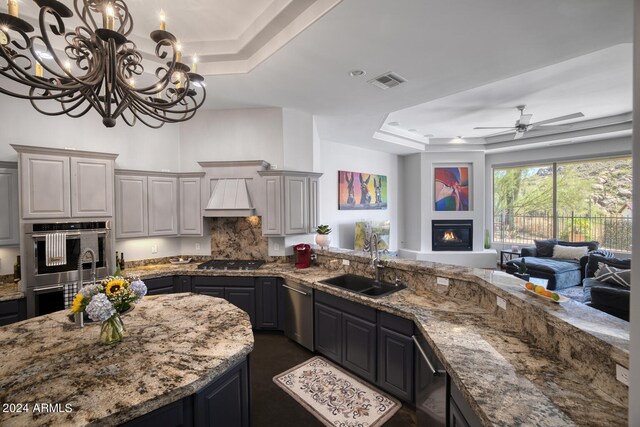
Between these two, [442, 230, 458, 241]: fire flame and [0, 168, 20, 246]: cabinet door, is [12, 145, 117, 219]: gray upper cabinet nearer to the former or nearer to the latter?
[0, 168, 20, 246]: cabinet door

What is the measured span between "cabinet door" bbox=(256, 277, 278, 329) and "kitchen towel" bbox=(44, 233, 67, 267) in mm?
2067

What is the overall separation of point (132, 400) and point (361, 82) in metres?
3.23

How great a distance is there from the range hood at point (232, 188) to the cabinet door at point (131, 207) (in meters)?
0.75

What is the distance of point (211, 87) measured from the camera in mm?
3305

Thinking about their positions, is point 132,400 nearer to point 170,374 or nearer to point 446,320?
point 170,374

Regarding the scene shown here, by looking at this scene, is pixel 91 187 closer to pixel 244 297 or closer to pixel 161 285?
pixel 161 285

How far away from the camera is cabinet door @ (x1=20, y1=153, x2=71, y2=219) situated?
2.68 m

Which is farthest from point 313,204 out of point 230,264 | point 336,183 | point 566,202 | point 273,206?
point 566,202

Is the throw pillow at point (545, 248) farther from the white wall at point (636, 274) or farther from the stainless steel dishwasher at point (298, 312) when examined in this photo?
the white wall at point (636, 274)

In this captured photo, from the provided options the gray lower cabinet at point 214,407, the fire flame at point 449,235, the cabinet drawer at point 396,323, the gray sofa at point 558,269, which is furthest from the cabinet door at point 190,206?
the fire flame at point 449,235

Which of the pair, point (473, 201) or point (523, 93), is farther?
point (473, 201)

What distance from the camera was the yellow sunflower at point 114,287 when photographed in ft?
5.23

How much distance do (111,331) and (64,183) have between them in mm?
2222

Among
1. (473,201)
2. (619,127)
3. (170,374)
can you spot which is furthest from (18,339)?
(619,127)
